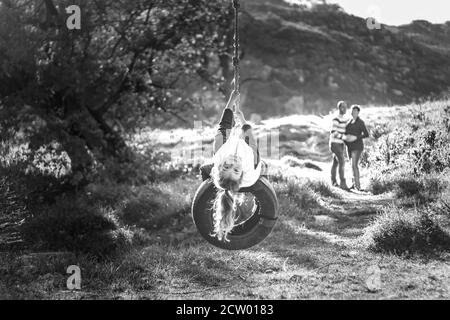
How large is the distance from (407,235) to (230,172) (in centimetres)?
395

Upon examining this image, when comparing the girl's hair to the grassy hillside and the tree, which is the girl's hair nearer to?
the grassy hillside

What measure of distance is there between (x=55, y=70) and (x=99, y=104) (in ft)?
7.97

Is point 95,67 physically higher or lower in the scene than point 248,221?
higher

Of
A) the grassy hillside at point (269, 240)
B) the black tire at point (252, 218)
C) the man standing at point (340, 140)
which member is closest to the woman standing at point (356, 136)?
→ the man standing at point (340, 140)

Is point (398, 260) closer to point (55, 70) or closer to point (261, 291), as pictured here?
point (261, 291)

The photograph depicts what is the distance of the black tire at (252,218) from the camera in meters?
6.81

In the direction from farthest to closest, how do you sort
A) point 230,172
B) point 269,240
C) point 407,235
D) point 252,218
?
point 269,240
point 407,235
point 252,218
point 230,172

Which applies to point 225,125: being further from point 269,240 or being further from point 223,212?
point 269,240

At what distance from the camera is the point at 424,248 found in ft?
29.2

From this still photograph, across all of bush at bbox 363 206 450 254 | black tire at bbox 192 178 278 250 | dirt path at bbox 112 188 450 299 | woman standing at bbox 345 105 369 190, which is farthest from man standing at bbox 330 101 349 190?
black tire at bbox 192 178 278 250

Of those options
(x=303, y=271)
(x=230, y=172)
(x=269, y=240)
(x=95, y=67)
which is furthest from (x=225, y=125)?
(x=95, y=67)

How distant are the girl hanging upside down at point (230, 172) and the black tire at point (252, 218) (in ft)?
0.29

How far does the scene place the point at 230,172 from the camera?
6.66m

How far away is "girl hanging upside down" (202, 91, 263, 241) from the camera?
670 centimetres
